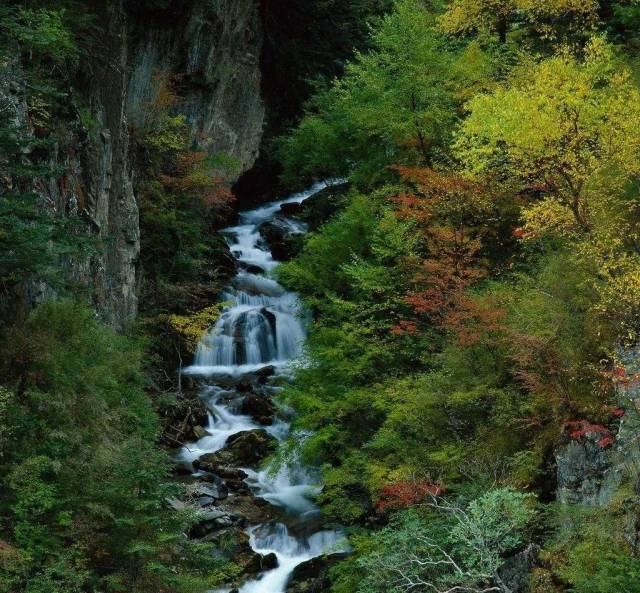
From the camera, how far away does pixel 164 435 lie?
18.8 meters

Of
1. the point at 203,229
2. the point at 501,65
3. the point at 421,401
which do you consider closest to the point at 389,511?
the point at 421,401

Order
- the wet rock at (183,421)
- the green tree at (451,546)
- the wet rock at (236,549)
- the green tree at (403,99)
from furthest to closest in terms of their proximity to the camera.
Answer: the green tree at (403,99), the wet rock at (183,421), the wet rock at (236,549), the green tree at (451,546)

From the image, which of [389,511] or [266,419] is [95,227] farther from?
[389,511]

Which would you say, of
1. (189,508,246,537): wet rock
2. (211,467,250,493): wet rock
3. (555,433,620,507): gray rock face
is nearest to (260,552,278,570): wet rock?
(189,508,246,537): wet rock

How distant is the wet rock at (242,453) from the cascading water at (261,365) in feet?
1.11

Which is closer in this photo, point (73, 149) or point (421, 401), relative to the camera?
point (421, 401)

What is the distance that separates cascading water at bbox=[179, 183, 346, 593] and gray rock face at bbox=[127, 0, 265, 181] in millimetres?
3706

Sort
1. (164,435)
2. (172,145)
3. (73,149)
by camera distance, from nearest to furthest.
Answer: (73,149) < (164,435) < (172,145)

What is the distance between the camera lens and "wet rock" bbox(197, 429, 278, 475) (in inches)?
703

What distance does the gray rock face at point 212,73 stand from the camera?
79.5 feet

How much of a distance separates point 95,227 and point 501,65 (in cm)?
1248

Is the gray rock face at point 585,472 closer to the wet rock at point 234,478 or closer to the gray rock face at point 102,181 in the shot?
the wet rock at point 234,478

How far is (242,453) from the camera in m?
18.3

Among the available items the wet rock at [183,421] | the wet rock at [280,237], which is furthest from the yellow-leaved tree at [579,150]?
the wet rock at [280,237]
